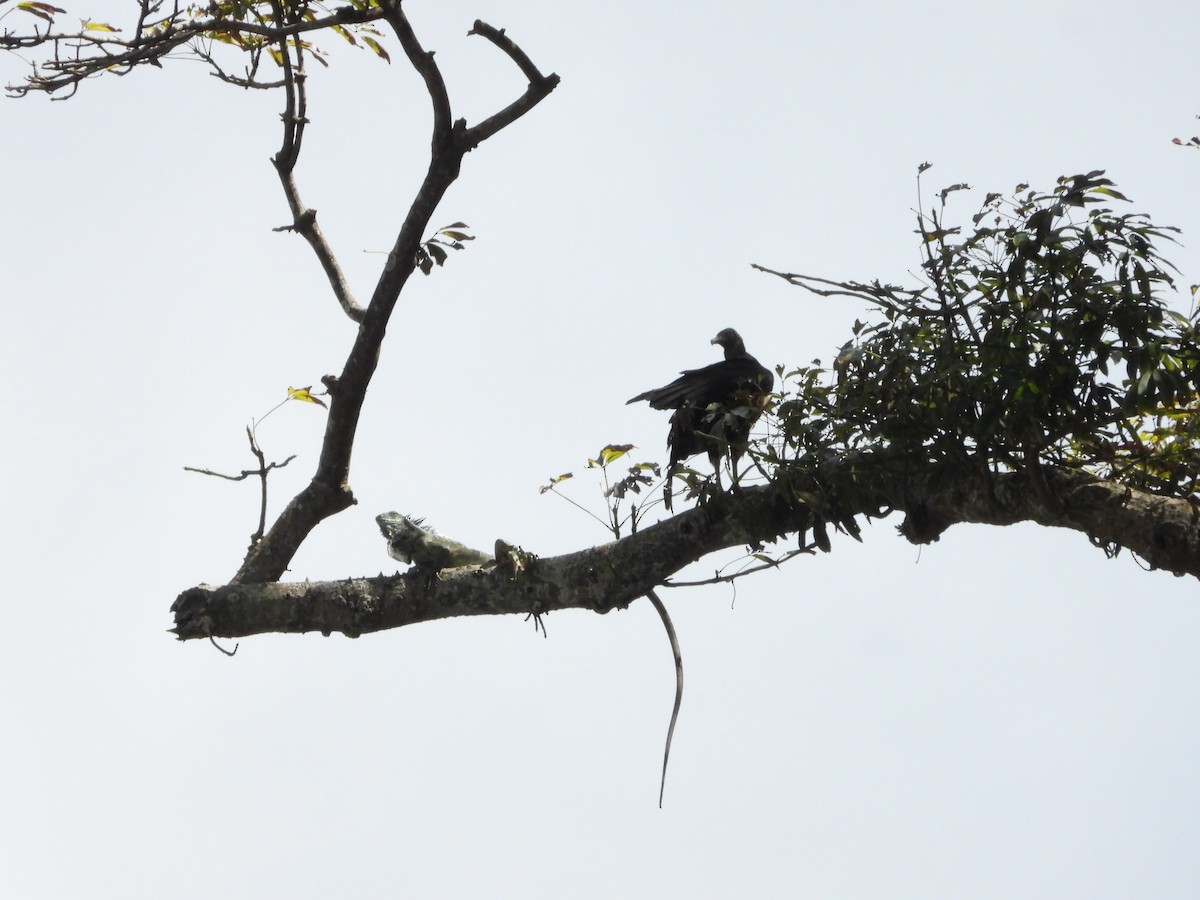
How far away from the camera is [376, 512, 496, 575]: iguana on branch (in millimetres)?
5234

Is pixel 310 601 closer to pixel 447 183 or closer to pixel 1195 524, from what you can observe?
pixel 447 183

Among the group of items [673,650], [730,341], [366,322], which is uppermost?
[730,341]

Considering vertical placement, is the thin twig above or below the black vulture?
below

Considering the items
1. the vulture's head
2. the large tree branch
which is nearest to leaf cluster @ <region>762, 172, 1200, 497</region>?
the large tree branch

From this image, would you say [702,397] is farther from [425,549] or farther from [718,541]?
[425,549]

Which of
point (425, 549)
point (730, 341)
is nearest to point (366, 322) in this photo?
point (425, 549)

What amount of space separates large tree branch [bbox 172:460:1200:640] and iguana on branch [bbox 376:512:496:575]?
30 cm

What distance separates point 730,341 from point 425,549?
2.03 m

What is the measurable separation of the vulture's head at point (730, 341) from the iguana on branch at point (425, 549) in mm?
1737

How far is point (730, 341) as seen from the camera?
5.97 metres

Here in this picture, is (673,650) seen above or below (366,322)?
below

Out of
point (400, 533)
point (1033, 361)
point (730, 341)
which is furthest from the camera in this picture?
point (730, 341)

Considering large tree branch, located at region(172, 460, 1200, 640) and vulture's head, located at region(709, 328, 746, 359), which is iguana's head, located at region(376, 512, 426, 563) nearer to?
large tree branch, located at region(172, 460, 1200, 640)

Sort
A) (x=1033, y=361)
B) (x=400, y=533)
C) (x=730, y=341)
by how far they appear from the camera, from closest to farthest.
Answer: (x=1033, y=361) < (x=400, y=533) < (x=730, y=341)
